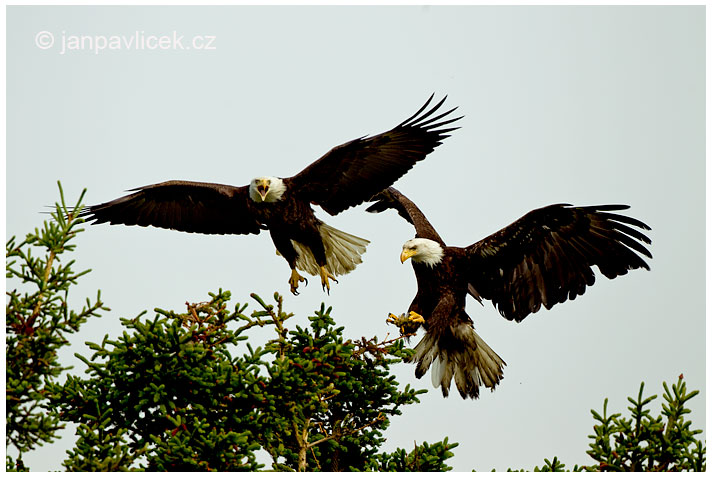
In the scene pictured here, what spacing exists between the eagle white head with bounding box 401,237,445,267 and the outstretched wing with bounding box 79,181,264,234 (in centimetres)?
158

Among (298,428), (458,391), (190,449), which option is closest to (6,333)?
(190,449)

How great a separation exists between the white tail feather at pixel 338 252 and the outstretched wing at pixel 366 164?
2.05ft

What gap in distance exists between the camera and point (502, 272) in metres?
6.85

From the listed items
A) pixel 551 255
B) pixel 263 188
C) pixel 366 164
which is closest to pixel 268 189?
pixel 263 188

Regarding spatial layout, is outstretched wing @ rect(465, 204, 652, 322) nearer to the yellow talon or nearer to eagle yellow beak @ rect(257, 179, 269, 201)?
the yellow talon

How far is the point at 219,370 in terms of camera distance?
4.59 metres

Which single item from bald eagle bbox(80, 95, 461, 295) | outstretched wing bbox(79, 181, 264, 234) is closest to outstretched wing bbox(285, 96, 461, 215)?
bald eagle bbox(80, 95, 461, 295)

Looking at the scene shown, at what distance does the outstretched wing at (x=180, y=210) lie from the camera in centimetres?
755

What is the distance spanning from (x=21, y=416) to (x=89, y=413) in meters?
0.40

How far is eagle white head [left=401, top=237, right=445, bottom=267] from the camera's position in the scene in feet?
22.4

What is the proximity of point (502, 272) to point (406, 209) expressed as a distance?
1.57 meters

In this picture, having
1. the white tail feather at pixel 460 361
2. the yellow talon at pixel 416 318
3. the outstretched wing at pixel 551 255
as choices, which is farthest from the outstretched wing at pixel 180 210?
the outstretched wing at pixel 551 255

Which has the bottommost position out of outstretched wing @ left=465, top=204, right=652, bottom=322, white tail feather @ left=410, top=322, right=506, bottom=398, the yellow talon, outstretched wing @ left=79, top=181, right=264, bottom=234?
white tail feather @ left=410, top=322, right=506, bottom=398
